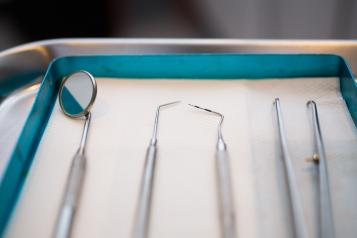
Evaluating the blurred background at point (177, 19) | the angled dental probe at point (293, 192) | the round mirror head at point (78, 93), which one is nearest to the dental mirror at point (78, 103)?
the round mirror head at point (78, 93)

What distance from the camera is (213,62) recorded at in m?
0.57

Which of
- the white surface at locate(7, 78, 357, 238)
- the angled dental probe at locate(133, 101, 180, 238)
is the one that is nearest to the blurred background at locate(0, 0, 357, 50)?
the white surface at locate(7, 78, 357, 238)

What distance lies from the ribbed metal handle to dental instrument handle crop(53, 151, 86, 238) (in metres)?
0.16

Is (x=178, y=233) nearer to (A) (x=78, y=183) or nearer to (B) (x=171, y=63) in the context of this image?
(A) (x=78, y=183)

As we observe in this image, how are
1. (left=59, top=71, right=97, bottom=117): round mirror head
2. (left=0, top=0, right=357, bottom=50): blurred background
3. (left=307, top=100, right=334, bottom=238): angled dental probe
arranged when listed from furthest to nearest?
1. (left=0, top=0, right=357, bottom=50): blurred background
2. (left=59, top=71, right=97, bottom=117): round mirror head
3. (left=307, top=100, right=334, bottom=238): angled dental probe

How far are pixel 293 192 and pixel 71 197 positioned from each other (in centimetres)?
24

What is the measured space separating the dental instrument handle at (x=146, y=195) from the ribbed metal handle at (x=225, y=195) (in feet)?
0.25

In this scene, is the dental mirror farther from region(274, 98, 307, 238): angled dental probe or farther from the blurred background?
the blurred background

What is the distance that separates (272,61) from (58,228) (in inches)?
14.0

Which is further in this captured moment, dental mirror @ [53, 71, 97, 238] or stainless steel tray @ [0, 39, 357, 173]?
stainless steel tray @ [0, 39, 357, 173]

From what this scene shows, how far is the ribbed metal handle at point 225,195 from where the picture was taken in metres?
0.40

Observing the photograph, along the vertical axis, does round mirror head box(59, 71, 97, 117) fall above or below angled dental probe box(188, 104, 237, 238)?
above

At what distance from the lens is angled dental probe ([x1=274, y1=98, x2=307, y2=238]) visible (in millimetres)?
393

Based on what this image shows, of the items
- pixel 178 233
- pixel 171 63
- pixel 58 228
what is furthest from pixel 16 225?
pixel 171 63
